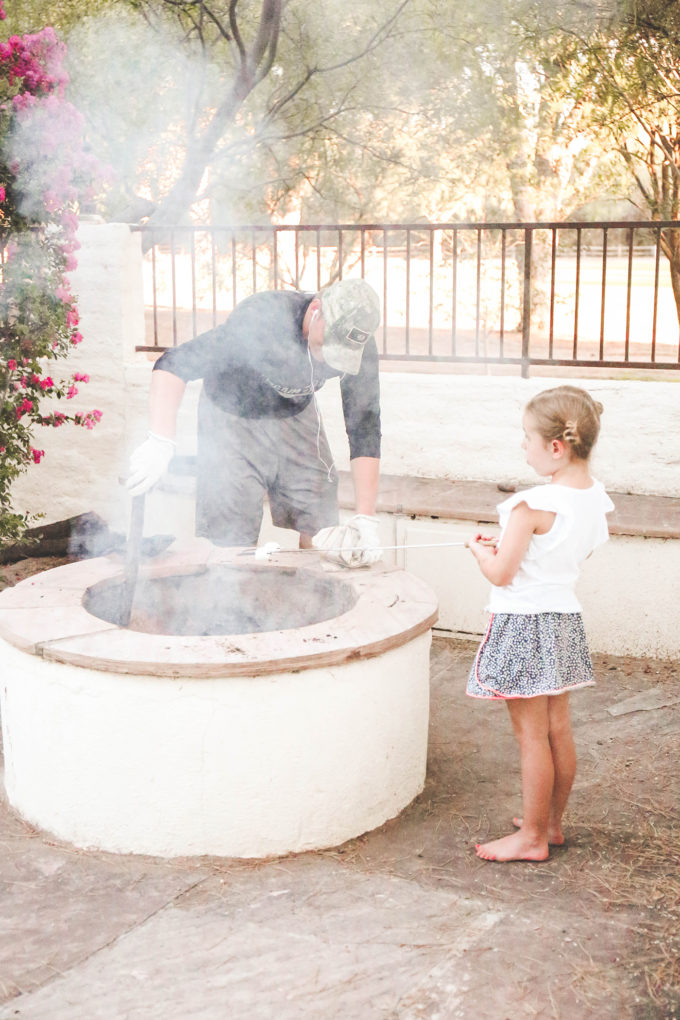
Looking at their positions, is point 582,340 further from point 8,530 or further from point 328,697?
point 328,697

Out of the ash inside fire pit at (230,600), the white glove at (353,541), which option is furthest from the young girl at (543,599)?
the ash inside fire pit at (230,600)

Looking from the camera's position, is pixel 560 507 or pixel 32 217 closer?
pixel 560 507

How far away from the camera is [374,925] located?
2.66 meters

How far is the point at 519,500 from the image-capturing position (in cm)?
281

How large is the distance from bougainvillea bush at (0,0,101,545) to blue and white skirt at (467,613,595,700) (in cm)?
323

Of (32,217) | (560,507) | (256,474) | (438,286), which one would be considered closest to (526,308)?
(256,474)

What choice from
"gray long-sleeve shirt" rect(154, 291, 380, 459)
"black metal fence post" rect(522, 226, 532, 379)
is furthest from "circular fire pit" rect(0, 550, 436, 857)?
"black metal fence post" rect(522, 226, 532, 379)

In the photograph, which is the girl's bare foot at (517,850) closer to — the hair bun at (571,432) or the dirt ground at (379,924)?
the dirt ground at (379,924)

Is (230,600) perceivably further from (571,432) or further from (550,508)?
(571,432)

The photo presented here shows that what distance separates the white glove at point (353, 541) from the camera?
12.0 ft

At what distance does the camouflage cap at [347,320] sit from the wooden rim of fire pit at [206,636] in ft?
2.38

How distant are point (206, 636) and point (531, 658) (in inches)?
36.5

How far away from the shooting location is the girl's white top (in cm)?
282

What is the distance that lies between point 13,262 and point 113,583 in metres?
2.34
